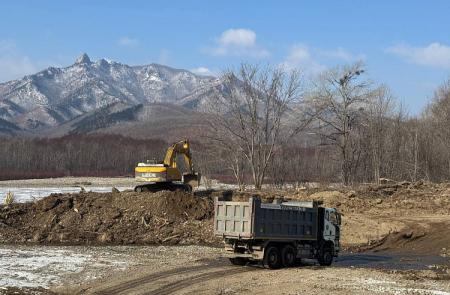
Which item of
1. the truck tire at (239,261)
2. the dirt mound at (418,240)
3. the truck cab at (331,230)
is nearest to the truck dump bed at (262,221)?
the truck cab at (331,230)

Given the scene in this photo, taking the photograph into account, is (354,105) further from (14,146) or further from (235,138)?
(14,146)

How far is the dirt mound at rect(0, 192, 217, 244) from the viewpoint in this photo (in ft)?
97.0

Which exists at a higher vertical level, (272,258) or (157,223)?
(157,223)

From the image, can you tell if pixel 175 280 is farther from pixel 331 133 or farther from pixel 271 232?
pixel 331 133

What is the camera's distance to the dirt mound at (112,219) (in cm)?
2958

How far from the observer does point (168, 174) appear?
119 ft

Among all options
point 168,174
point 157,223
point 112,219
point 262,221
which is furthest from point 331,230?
point 168,174

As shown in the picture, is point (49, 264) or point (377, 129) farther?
point (377, 129)

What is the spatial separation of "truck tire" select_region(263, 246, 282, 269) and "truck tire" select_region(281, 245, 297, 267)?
151 millimetres

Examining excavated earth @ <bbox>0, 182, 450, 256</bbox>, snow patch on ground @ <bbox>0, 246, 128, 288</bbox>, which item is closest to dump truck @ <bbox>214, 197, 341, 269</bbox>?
snow patch on ground @ <bbox>0, 246, 128, 288</bbox>

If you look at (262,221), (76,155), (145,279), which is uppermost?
(76,155)

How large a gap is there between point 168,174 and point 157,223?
17.2 feet

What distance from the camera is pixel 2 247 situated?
26.2 meters

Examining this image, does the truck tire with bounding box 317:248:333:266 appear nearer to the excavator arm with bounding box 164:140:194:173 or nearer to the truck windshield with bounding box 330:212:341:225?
the truck windshield with bounding box 330:212:341:225
